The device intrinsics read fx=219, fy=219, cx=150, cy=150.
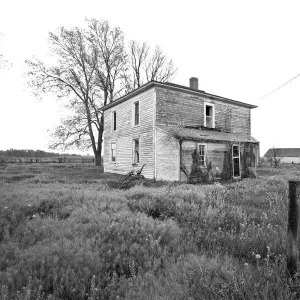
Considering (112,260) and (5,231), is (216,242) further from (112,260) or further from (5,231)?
(5,231)

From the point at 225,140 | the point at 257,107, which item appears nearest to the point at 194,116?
the point at 225,140

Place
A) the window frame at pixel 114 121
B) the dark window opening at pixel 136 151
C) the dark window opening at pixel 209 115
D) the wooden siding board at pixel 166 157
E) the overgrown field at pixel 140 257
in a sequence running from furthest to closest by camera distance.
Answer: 1. the window frame at pixel 114 121
2. the dark window opening at pixel 209 115
3. the dark window opening at pixel 136 151
4. the wooden siding board at pixel 166 157
5. the overgrown field at pixel 140 257

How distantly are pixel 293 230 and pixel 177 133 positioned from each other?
12500 mm

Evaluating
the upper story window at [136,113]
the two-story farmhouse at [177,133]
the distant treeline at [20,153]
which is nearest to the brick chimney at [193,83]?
the two-story farmhouse at [177,133]

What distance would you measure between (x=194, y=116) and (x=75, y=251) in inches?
654

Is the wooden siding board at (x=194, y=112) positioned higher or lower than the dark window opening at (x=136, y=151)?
higher

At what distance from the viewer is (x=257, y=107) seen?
→ 23.4 meters

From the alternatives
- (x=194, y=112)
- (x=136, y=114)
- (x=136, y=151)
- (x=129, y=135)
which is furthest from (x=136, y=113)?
(x=194, y=112)

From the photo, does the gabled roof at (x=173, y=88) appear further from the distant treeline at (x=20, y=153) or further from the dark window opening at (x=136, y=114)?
the distant treeline at (x=20, y=153)

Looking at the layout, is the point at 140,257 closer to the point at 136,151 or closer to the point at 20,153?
the point at 136,151

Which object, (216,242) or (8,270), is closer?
(8,270)

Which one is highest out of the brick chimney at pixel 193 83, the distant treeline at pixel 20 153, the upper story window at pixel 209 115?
the brick chimney at pixel 193 83

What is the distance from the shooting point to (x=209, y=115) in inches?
807

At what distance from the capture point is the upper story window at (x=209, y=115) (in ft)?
64.6
